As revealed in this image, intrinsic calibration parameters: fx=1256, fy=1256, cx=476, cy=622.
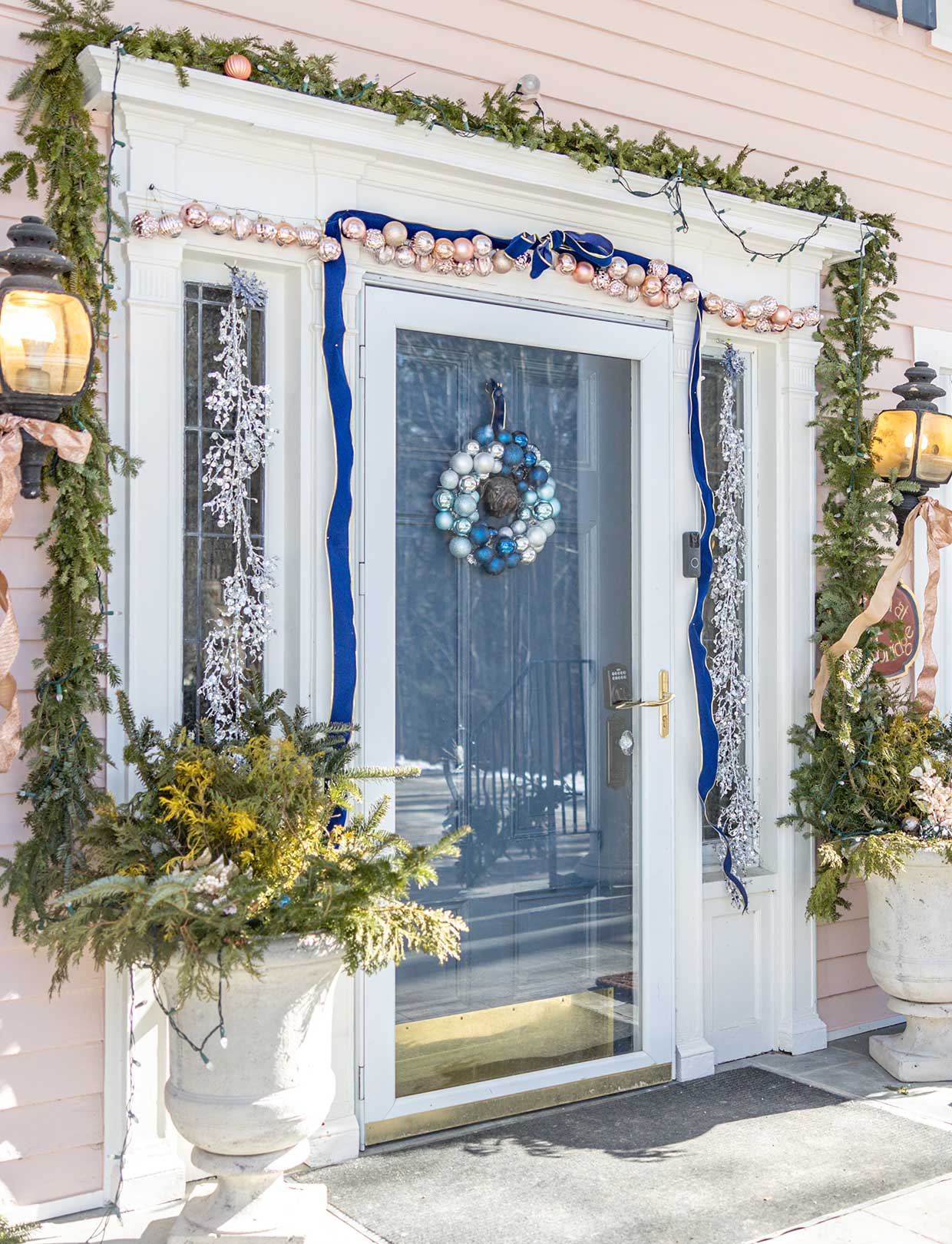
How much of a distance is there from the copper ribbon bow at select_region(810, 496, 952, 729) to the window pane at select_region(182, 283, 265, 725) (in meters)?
1.89

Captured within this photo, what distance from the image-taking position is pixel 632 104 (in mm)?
3688

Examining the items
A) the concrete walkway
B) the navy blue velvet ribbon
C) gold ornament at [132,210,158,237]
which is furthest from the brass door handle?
gold ornament at [132,210,158,237]

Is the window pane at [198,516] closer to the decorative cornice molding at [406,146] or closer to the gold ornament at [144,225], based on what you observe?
the gold ornament at [144,225]

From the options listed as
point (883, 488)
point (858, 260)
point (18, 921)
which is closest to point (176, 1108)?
point (18, 921)

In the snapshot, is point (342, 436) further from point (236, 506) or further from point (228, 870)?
point (228, 870)

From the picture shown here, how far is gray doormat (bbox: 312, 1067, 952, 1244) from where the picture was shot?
2727 millimetres

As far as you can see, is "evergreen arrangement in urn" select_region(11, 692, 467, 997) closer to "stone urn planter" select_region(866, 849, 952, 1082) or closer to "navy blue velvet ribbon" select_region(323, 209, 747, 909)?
"navy blue velvet ribbon" select_region(323, 209, 747, 909)

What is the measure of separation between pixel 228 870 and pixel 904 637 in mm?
2429

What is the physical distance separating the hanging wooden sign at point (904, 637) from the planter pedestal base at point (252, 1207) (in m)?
2.39

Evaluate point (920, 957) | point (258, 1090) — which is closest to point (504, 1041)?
point (258, 1090)

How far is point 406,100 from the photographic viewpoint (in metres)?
3.12

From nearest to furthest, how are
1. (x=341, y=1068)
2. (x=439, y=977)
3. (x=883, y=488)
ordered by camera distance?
(x=341, y=1068), (x=439, y=977), (x=883, y=488)

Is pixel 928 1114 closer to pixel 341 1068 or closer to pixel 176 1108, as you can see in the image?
pixel 341 1068

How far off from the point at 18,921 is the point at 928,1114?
241cm
